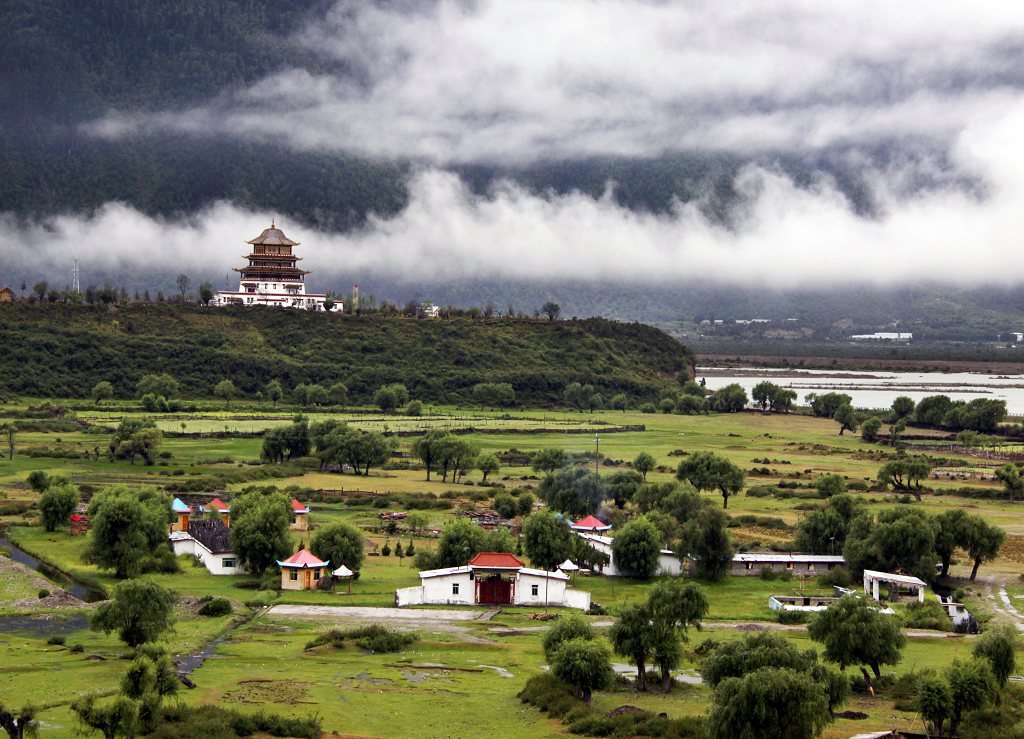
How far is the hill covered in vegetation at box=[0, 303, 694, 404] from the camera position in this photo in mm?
145625

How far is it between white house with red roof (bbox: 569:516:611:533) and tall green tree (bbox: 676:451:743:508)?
16.7 m

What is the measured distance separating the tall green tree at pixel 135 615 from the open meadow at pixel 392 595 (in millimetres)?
643

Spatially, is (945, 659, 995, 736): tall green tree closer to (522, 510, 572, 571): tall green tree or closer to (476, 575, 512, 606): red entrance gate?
(476, 575, 512, 606): red entrance gate

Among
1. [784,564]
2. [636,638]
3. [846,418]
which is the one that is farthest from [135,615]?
[846,418]

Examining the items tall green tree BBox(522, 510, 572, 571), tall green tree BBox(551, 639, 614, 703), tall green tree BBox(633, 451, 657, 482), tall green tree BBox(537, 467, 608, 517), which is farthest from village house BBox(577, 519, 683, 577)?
tall green tree BBox(633, 451, 657, 482)

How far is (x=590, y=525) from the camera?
67.5 m

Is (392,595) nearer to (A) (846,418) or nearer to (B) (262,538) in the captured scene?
(B) (262,538)

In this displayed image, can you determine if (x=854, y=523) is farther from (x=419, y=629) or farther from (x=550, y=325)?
(x=550, y=325)

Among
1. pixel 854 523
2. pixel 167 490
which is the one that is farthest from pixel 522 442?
pixel 854 523

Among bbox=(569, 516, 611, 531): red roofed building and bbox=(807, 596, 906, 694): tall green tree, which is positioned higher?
bbox=(569, 516, 611, 531): red roofed building

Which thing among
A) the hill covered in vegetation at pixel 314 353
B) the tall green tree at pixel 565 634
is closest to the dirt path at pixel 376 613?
the tall green tree at pixel 565 634

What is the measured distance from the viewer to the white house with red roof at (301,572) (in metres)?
57.1

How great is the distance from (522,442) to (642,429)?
18.7 metres

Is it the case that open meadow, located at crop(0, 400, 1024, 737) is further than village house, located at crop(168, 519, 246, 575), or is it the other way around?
village house, located at crop(168, 519, 246, 575)
